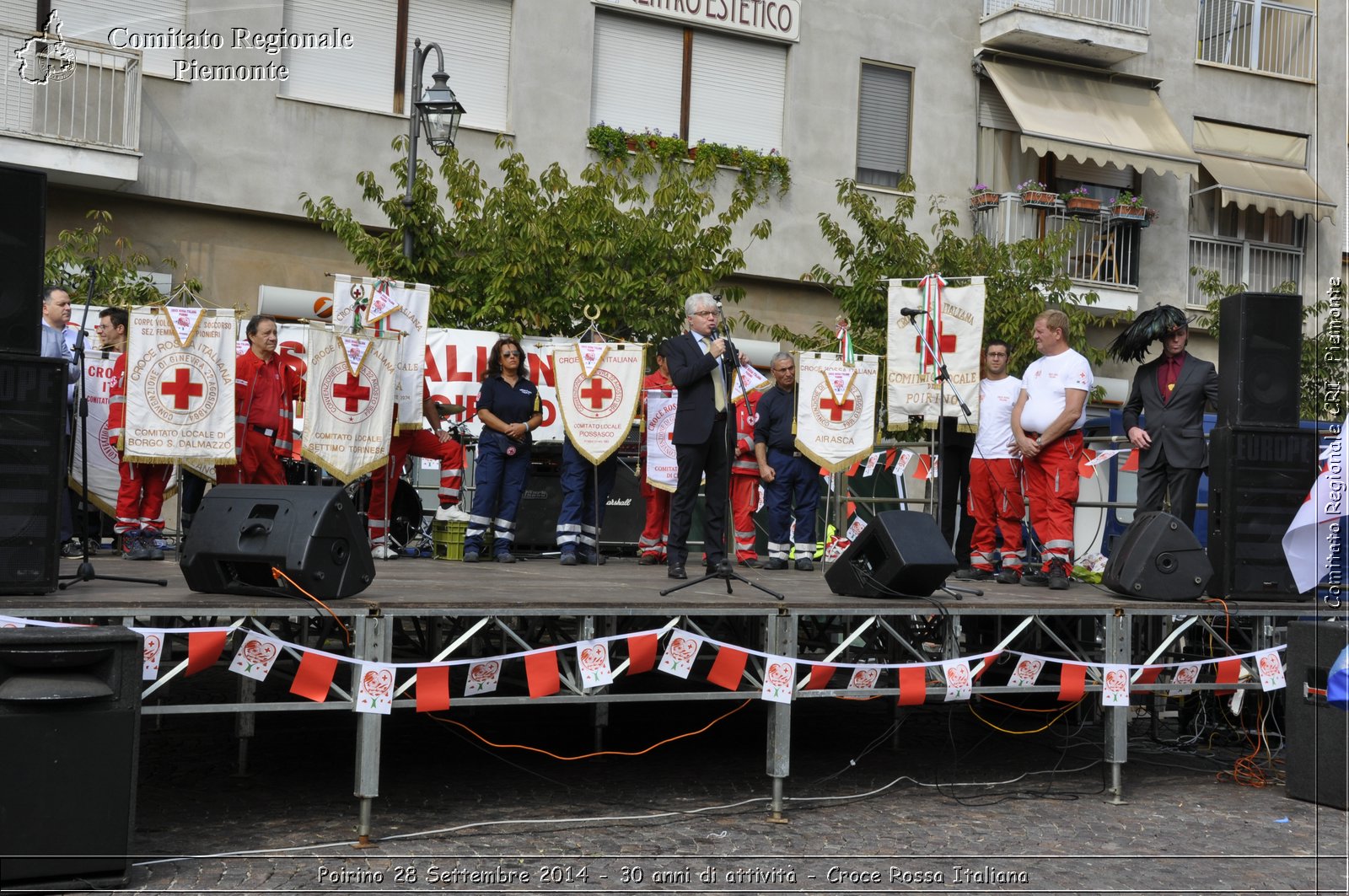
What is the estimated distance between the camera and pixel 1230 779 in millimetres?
9047

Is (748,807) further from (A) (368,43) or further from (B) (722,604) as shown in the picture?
(A) (368,43)

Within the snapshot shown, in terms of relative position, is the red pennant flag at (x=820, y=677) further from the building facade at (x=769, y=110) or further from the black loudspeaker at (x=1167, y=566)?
the building facade at (x=769, y=110)

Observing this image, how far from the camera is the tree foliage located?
15.0 m

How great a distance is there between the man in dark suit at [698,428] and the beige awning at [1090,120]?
1423 centimetres

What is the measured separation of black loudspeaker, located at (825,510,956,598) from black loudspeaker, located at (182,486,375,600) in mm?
2815

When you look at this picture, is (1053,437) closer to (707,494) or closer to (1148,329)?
(1148,329)

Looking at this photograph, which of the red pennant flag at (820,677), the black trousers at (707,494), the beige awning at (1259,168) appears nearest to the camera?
the red pennant flag at (820,677)

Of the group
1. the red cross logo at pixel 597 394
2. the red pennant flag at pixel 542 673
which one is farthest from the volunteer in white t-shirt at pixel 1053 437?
the red pennant flag at pixel 542 673

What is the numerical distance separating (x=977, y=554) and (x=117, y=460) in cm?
635

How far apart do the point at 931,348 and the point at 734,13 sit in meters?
10.4

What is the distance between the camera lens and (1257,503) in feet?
28.9

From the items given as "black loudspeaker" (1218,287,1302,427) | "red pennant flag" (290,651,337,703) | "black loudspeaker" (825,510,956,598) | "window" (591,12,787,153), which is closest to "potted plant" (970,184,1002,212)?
"window" (591,12,787,153)

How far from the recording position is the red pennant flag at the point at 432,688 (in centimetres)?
666

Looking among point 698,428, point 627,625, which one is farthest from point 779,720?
point 698,428
